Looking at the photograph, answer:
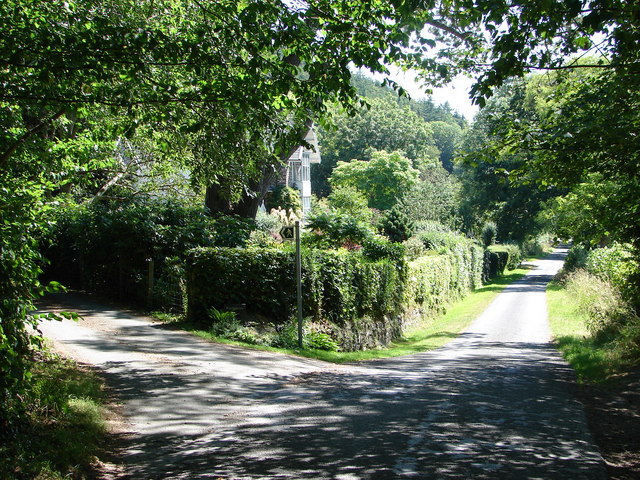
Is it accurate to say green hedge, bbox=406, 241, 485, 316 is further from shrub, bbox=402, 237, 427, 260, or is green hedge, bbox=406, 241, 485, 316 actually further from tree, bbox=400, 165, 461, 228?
tree, bbox=400, 165, 461, 228

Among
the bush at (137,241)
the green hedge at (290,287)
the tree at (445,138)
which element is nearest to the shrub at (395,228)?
the green hedge at (290,287)

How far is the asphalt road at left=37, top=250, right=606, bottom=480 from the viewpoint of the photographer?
6125 mm

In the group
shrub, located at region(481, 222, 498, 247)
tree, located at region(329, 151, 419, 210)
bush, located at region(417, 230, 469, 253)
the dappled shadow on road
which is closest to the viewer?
the dappled shadow on road

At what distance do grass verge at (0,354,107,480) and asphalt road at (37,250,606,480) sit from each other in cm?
44

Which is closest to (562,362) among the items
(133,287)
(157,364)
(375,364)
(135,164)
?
(375,364)

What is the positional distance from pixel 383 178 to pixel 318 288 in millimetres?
58294

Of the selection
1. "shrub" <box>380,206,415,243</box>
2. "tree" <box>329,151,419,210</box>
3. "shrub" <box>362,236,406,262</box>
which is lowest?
"shrub" <box>362,236,406,262</box>

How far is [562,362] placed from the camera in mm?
15984

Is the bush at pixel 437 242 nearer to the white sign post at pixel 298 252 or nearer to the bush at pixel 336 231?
the bush at pixel 336 231

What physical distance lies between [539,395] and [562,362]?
5.95 metres

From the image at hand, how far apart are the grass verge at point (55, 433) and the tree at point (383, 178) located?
66047 mm

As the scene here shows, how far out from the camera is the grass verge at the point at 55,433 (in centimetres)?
528

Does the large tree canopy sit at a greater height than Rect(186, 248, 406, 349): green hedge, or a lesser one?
greater

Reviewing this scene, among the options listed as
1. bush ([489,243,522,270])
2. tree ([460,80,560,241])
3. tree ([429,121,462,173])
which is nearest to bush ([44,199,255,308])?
tree ([460,80,560,241])
